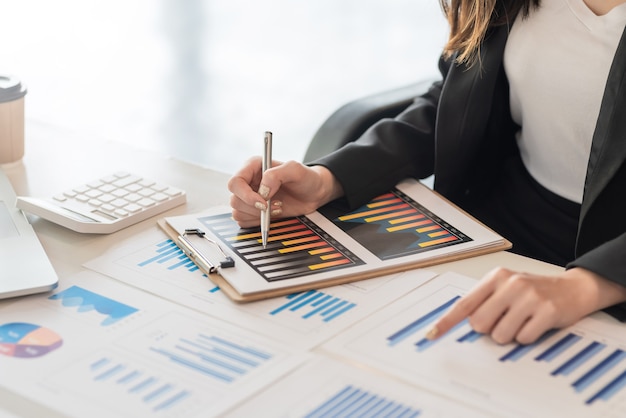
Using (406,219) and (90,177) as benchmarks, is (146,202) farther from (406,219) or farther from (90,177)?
(406,219)

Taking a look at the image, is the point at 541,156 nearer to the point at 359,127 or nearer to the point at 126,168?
the point at 359,127

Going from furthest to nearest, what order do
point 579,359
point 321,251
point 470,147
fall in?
point 470,147, point 321,251, point 579,359

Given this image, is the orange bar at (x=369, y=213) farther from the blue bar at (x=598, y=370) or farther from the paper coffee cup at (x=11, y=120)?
the paper coffee cup at (x=11, y=120)

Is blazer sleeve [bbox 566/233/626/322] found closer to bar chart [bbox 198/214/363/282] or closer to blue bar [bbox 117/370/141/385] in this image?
bar chart [bbox 198/214/363/282]

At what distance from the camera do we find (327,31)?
4.55 metres

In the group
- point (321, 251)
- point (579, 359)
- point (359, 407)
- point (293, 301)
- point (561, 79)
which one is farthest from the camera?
point (561, 79)

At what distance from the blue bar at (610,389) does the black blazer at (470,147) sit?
32cm

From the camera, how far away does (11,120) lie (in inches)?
56.6

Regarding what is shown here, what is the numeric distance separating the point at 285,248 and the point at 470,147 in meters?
0.48

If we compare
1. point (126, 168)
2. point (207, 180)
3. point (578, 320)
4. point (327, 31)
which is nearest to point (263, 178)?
point (207, 180)

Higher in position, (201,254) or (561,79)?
(561,79)

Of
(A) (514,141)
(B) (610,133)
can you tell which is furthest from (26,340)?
(A) (514,141)

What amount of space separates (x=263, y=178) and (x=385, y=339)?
35 cm

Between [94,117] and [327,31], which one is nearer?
[94,117]
